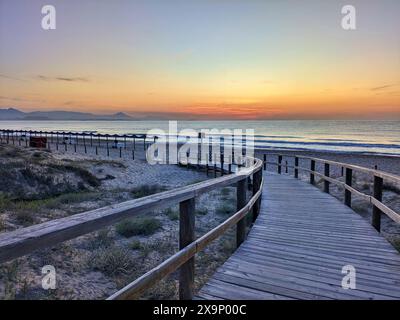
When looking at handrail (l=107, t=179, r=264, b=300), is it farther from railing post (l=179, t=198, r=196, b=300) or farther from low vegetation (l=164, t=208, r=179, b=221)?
low vegetation (l=164, t=208, r=179, b=221)

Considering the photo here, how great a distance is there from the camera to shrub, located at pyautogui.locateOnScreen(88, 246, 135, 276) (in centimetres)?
485

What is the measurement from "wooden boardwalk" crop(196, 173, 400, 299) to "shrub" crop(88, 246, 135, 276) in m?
1.83

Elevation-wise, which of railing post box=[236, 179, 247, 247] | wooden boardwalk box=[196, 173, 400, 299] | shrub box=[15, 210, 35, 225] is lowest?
shrub box=[15, 210, 35, 225]

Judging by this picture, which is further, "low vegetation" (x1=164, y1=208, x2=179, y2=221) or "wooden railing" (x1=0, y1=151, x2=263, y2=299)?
"low vegetation" (x1=164, y1=208, x2=179, y2=221)

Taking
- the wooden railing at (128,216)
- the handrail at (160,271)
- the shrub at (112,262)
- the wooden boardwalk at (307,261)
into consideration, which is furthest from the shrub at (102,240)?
the handrail at (160,271)

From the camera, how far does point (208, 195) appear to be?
11.6 meters

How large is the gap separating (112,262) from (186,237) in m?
2.52

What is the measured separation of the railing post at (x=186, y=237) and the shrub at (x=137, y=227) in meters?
3.91

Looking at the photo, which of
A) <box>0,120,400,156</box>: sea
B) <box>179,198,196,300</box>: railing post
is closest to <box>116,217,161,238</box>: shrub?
<box>179,198,196,300</box>: railing post

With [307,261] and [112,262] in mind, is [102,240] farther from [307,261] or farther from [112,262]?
[307,261]

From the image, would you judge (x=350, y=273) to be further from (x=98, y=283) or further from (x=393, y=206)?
(x=393, y=206)

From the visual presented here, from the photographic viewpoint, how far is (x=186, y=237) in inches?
116

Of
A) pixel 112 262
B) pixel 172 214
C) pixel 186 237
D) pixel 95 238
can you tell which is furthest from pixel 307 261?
pixel 172 214
